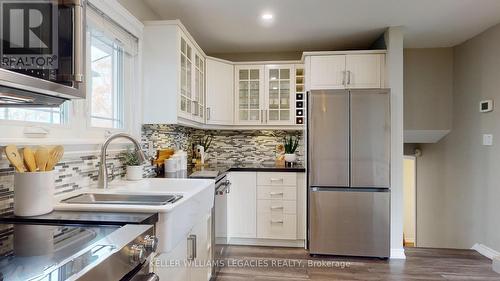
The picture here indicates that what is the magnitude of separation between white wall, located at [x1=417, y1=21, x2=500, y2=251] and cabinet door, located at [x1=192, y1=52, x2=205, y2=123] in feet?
9.84

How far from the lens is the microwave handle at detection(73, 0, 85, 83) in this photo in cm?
100

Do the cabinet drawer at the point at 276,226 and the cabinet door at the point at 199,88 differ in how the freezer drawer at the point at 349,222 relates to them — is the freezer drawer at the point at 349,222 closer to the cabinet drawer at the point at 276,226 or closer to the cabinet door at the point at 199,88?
the cabinet drawer at the point at 276,226

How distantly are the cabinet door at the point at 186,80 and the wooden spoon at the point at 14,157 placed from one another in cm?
140

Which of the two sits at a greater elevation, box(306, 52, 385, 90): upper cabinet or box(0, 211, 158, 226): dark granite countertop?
box(306, 52, 385, 90): upper cabinet

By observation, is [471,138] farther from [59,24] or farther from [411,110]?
[59,24]

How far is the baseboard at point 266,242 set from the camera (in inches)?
135

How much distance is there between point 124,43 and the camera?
224cm

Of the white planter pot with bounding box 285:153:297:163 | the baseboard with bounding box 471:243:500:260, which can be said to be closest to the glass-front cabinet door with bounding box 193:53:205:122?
the white planter pot with bounding box 285:153:297:163

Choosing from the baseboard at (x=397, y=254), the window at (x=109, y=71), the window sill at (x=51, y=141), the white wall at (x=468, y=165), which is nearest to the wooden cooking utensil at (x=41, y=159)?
the window sill at (x=51, y=141)

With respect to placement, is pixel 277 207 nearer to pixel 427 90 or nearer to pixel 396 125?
pixel 396 125

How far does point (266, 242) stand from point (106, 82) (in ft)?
7.76

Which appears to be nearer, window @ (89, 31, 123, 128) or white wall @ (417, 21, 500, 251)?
window @ (89, 31, 123, 128)

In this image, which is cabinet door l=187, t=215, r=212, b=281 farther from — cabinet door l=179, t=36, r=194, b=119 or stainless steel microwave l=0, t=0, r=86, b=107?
stainless steel microwave l=0, t=0, r=86, b=107

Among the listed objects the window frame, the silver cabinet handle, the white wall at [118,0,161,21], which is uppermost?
the white wall at [118,0,161,21]
